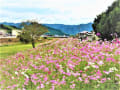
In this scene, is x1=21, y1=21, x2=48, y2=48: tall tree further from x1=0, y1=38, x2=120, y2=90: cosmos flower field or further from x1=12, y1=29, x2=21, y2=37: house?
x1=0, y1=38, x2=120, y2=90: cosmos flower field

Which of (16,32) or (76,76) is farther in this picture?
(16,32)

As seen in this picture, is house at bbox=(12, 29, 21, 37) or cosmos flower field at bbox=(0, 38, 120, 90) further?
house at bbox=(12, 29, 21, 37)

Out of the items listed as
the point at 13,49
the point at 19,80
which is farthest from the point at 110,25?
the point at 19,80

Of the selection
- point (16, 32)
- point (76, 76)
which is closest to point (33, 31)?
point (16, 32)

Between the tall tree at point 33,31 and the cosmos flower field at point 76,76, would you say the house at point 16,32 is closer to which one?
the tall tree at point 33,31

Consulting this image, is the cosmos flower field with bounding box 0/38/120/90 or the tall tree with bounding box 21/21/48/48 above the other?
the tall tree with bounding box 21/21/48/48

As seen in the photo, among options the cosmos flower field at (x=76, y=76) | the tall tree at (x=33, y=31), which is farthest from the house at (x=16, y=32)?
the cosmos flower field at (x=76, y=76)

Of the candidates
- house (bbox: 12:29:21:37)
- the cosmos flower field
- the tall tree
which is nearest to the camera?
the cosmos flower field

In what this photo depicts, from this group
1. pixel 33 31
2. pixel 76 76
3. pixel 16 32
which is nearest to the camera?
pixel 76 76

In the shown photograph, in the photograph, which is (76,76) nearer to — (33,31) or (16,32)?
(16,32)

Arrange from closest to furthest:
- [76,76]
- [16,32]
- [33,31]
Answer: [76,76], [16,32], [33,31]

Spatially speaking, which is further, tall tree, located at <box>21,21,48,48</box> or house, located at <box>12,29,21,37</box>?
tall tree, located at <box>21,21,48,48</box>

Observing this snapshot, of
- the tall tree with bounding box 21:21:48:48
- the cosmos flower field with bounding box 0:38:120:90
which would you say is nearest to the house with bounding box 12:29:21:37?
Answer: the tall tree with bounding box 21:21:48:48

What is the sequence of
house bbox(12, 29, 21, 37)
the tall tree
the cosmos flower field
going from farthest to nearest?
the tall tree, house bbox(12, 29, 21, 37), the cosmos flower field
